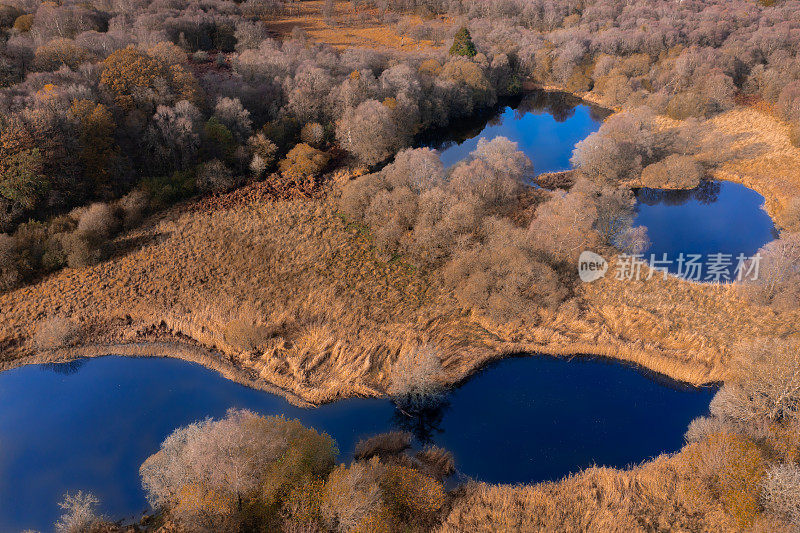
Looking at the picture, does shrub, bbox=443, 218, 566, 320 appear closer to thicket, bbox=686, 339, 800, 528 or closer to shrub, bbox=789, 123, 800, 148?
thicket, bbox=686, 339, 800, 528

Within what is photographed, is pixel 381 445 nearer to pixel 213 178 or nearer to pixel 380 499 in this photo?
pixel 380 499

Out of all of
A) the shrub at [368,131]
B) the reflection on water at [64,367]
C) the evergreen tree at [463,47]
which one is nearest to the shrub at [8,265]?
the reflection on water at [64,367]

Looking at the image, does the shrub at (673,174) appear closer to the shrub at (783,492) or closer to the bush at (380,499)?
the shrub at (783,492)

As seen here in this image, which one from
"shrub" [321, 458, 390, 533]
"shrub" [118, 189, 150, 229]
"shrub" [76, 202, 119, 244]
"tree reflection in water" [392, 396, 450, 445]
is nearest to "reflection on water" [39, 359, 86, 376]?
"shrub" [76, 202, 119, 244]

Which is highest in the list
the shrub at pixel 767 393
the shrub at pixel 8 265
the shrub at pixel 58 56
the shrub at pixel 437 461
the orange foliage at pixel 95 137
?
the shrub at pixel 58 56

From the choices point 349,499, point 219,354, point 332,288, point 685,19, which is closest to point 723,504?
point 349,499

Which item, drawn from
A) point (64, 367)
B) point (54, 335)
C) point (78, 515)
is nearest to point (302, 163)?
point (54, 335)
